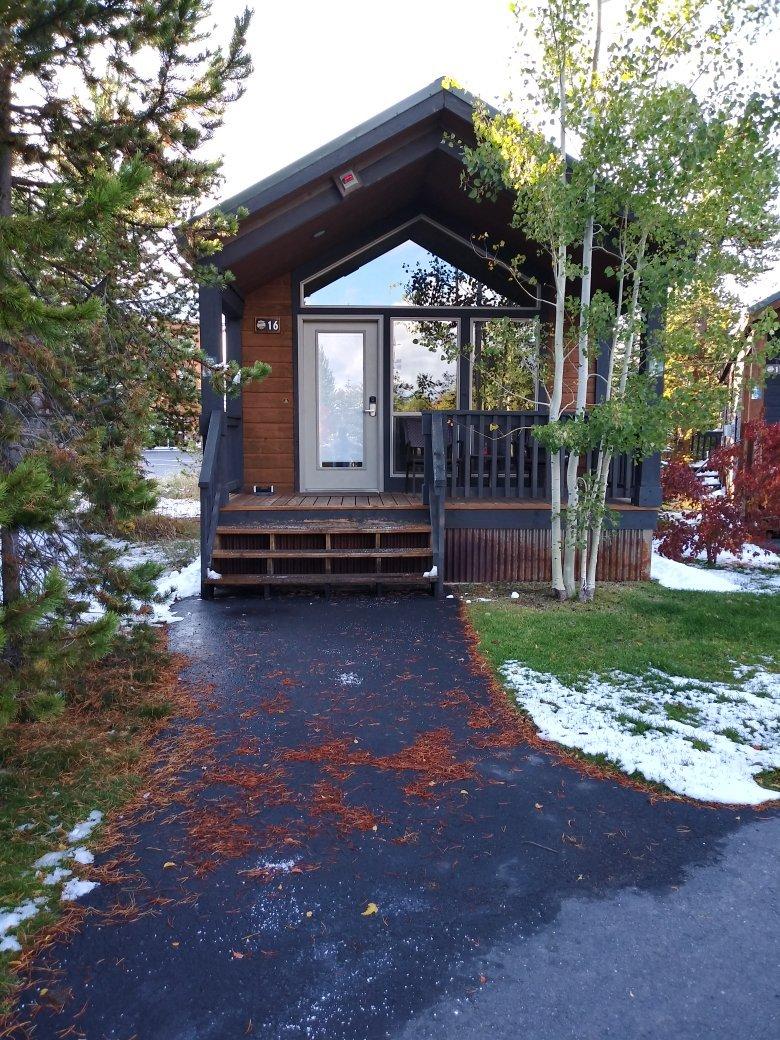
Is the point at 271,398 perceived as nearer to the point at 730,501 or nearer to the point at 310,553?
the point at 310,553

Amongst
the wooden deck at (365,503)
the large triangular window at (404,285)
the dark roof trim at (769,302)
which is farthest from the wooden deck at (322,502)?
the dark roof trim at (769,302)

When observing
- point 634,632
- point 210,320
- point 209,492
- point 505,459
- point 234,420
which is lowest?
point 634,632

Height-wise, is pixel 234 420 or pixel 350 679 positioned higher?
pixel 234 420

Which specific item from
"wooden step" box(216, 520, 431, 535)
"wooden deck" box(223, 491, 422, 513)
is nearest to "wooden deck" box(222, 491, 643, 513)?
"wooden deck" box(223, 491, 422, 513)

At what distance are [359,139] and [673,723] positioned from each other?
5567 millimetres

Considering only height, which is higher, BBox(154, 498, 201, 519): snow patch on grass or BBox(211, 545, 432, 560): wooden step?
BBox(154, 498, 201, 519): snow patch on grass

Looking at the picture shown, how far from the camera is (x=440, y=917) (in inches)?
91.0

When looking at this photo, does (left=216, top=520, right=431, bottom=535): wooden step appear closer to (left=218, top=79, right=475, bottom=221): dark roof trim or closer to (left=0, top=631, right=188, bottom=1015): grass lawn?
(left=0, top=631, right=188, bottom=1015): grass lawn

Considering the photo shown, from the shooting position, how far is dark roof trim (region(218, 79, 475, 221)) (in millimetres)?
6410

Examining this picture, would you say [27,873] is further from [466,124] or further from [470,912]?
[466,124]

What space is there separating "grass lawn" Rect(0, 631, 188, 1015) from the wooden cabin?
7.35 feet

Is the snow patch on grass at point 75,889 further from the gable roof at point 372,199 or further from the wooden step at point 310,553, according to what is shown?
the gable roof at point 372,199

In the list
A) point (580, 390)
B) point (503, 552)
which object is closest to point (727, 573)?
point (503, 552)

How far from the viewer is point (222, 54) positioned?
12.5 feet
